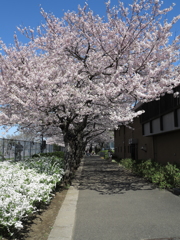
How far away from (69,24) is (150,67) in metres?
4.95

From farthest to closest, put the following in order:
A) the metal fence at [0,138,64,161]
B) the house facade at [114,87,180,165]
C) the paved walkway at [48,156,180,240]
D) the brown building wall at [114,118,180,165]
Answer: the brown building wall at [114,118,180,165] → the house facade at [114,87,180,165] → the metal fence at [0,138,64,161] → the paved walkway at [48,156,180,240]

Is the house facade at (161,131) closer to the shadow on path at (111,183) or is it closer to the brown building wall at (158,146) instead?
the brown building wall at (158,146)

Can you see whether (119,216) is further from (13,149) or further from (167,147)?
(167,147)

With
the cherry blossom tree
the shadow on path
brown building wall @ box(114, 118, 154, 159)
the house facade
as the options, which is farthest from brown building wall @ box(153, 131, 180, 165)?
the cherry blossom tree

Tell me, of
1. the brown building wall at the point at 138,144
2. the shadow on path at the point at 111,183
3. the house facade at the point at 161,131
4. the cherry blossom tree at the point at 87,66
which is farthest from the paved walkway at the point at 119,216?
the brown building wall at the point at 138,144

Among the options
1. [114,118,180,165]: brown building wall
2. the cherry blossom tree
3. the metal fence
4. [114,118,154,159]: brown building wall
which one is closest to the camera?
the cherry blossom tree

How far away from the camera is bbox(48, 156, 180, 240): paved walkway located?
512 cm

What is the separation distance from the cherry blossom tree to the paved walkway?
11.8 ft

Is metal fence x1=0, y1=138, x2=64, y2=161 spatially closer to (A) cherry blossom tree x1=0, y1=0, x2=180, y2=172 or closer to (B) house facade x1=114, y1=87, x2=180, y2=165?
(A) cherry blossom tree x1=0, y1=0, x2=180, y2=172

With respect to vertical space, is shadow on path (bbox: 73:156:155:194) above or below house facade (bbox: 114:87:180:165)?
below

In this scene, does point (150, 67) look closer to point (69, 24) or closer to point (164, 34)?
point (164, 34)

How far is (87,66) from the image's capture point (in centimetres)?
1193

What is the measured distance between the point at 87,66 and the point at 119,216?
7.76 metres

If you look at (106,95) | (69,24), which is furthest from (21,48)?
(106,95)
